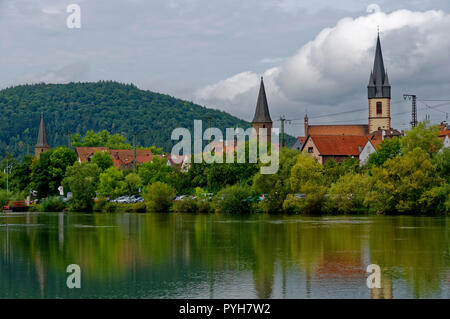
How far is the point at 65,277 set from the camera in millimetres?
23078

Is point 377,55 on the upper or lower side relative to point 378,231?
upper

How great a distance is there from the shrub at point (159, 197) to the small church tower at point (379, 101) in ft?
221

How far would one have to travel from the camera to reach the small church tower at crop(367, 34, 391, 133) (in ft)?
441

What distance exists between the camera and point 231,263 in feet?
86.4

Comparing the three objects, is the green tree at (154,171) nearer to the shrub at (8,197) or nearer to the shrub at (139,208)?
the shrub at (139,208)

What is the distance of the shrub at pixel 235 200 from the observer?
237 feet

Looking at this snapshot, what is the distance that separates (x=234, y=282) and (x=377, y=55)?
117251mm

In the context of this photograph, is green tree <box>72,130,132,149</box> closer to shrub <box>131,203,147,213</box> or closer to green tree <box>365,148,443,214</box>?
shrub <box>131,203,147,213</box>

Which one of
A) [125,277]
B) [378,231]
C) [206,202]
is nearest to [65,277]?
[125,277]


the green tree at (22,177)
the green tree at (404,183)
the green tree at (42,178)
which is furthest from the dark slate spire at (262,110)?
the green tree at (404,183)

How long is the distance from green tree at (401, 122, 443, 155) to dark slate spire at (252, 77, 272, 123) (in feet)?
173

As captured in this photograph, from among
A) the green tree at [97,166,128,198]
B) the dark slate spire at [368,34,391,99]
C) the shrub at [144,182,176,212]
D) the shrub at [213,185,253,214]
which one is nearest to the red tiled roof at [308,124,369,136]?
the dark slate spire at [368,34,391,99]
